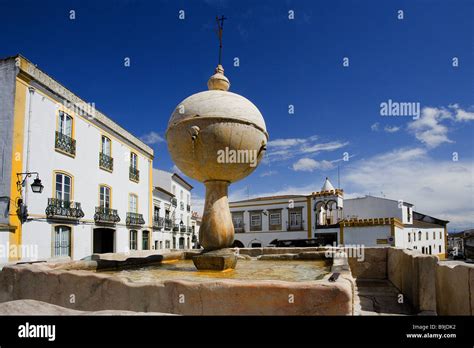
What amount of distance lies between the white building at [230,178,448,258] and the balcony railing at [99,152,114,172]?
19308 millimetres

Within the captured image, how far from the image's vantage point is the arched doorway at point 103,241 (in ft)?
66.5

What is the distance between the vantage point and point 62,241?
15.3m

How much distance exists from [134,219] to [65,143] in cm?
763

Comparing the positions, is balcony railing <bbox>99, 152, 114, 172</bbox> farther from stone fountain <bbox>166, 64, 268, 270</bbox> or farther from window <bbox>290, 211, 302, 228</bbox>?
window <bbox>290, 211, 302, 228</bbox>

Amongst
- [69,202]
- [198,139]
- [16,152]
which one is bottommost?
[69,202]

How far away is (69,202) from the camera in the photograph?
1588 centimetres

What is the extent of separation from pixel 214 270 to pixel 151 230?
791 inches

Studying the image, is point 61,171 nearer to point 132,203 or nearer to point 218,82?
point 132,203

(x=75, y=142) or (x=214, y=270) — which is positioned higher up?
(x=75, y=142)

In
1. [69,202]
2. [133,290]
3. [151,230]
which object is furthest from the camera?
[151,230]

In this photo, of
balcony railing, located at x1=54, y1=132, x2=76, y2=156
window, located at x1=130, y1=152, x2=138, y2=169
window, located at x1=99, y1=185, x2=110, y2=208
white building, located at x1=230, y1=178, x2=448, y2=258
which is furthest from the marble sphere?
white building, located at x1=230, y1=178, x2=448, y2=258

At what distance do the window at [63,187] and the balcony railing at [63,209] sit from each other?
305 millimetres
